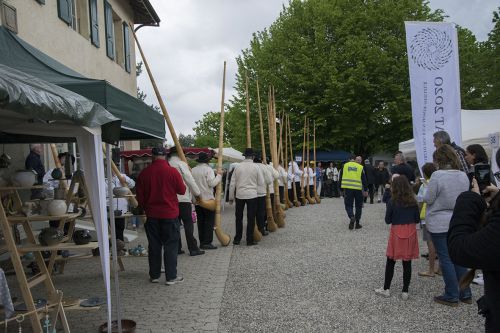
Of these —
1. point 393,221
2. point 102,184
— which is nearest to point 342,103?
point 393,221

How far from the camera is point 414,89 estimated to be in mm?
7152

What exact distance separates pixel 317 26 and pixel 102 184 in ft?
79.0

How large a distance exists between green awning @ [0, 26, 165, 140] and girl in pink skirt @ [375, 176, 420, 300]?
3124 mm

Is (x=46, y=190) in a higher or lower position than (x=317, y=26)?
lower

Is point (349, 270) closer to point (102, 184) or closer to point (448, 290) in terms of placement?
point (448, 290)

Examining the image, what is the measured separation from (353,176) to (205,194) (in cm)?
392

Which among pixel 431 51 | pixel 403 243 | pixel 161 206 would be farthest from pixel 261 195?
pixel 403 243

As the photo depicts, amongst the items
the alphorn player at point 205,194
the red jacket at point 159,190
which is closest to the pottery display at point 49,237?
the red jacket at point 159,190

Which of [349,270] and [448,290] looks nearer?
[448,290]

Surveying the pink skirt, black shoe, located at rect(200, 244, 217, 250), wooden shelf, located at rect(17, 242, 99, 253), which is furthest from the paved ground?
wooden shelf, located at rect(17, 242, 99, 253)

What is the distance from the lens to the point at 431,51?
720 cm

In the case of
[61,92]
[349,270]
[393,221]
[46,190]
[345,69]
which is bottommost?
[349,270]

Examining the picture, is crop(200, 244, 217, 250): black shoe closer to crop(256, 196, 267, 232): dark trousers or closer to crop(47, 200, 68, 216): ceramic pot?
crop(256, 196, 267, 232): dark trousers

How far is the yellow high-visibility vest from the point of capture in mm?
10602
